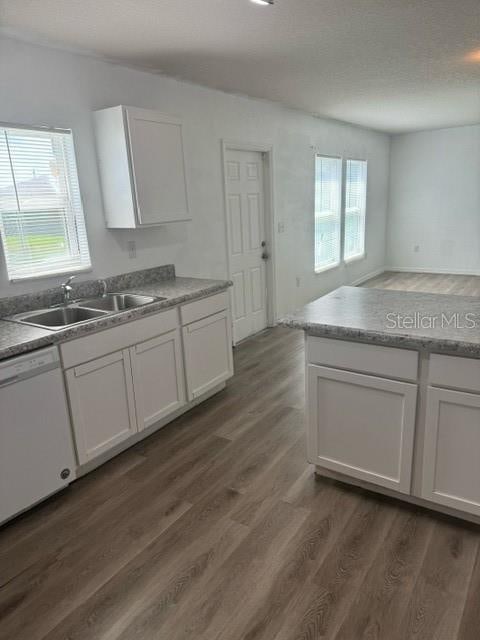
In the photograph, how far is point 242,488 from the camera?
2469 mm

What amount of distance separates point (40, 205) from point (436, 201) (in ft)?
24.5

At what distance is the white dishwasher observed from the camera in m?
2.10

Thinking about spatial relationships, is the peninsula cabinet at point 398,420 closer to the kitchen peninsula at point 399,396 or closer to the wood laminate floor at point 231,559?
the kitchen peninsula at point 399,396

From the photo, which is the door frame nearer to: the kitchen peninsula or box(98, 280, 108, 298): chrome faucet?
box(98, 280, 108, 298): chrome faucet

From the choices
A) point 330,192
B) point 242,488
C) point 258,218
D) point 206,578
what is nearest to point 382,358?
point 242,488

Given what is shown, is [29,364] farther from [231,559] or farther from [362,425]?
[362,425]

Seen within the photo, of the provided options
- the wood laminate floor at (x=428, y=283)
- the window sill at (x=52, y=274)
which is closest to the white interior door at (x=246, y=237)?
the window sill at (x=52, y=274)

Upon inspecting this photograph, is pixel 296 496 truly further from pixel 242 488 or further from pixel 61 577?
pixel 61 577

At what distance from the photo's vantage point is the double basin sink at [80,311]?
2711 millimetres

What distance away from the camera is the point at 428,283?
25.1 ft

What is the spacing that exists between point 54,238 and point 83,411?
1.21m

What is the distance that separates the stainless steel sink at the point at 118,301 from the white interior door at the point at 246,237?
161 cm

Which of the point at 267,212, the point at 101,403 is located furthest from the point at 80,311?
the point at 267,212

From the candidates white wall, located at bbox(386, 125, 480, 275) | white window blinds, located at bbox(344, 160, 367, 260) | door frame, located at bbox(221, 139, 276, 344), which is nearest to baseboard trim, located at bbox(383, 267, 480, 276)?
white wall, located at bbox(386, 125, 480, 275)
